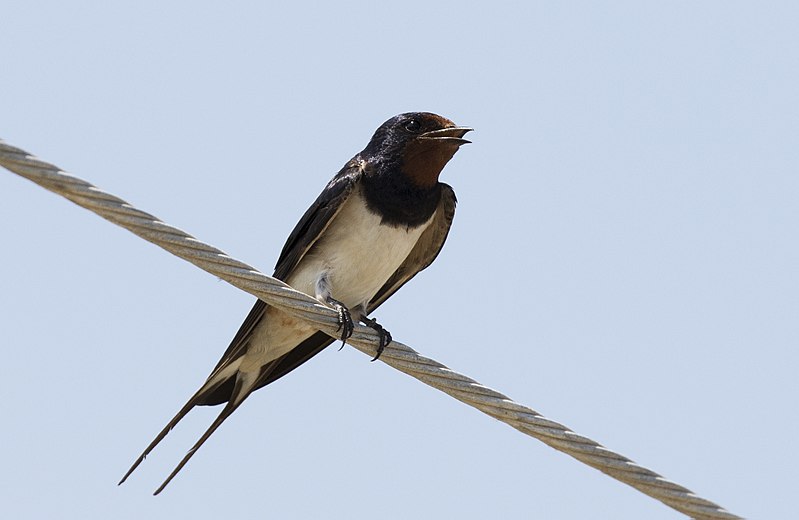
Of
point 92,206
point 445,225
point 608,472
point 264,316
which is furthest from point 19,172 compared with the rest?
point 445,225

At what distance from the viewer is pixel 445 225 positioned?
596 cm

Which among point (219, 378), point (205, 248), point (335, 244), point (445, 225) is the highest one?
point (445, 225)

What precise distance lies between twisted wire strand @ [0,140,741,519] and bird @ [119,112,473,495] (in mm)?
1151

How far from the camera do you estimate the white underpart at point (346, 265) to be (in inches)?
218

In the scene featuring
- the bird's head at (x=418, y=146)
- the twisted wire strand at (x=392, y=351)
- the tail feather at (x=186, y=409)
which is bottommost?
the tail feather at (x=186, y=409)

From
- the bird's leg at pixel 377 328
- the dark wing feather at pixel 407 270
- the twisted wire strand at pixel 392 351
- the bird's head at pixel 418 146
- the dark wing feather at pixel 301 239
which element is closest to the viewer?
the twisted wire strand at pixel 392 351

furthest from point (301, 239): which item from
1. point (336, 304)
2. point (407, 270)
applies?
point (407, 270)

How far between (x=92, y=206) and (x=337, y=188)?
222cm

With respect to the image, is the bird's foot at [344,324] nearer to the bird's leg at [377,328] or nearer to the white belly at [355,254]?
the bird's leg at [377,328]

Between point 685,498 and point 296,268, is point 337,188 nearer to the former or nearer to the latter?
point 296,268

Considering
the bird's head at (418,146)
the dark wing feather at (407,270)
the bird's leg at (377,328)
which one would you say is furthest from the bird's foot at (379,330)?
the bird's head at (418,146)

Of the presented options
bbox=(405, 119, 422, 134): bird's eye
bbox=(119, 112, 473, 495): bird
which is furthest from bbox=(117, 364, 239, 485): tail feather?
bbox=(405, 119, 422, 134): bird's eye

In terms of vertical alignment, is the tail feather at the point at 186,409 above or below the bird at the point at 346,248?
below

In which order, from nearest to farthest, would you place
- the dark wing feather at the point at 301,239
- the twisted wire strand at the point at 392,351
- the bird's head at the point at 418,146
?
the twisted wire strand at the point at 392,351 → the dark wing feather at the point at 301,239 → the bird's head at the point at 418,146
